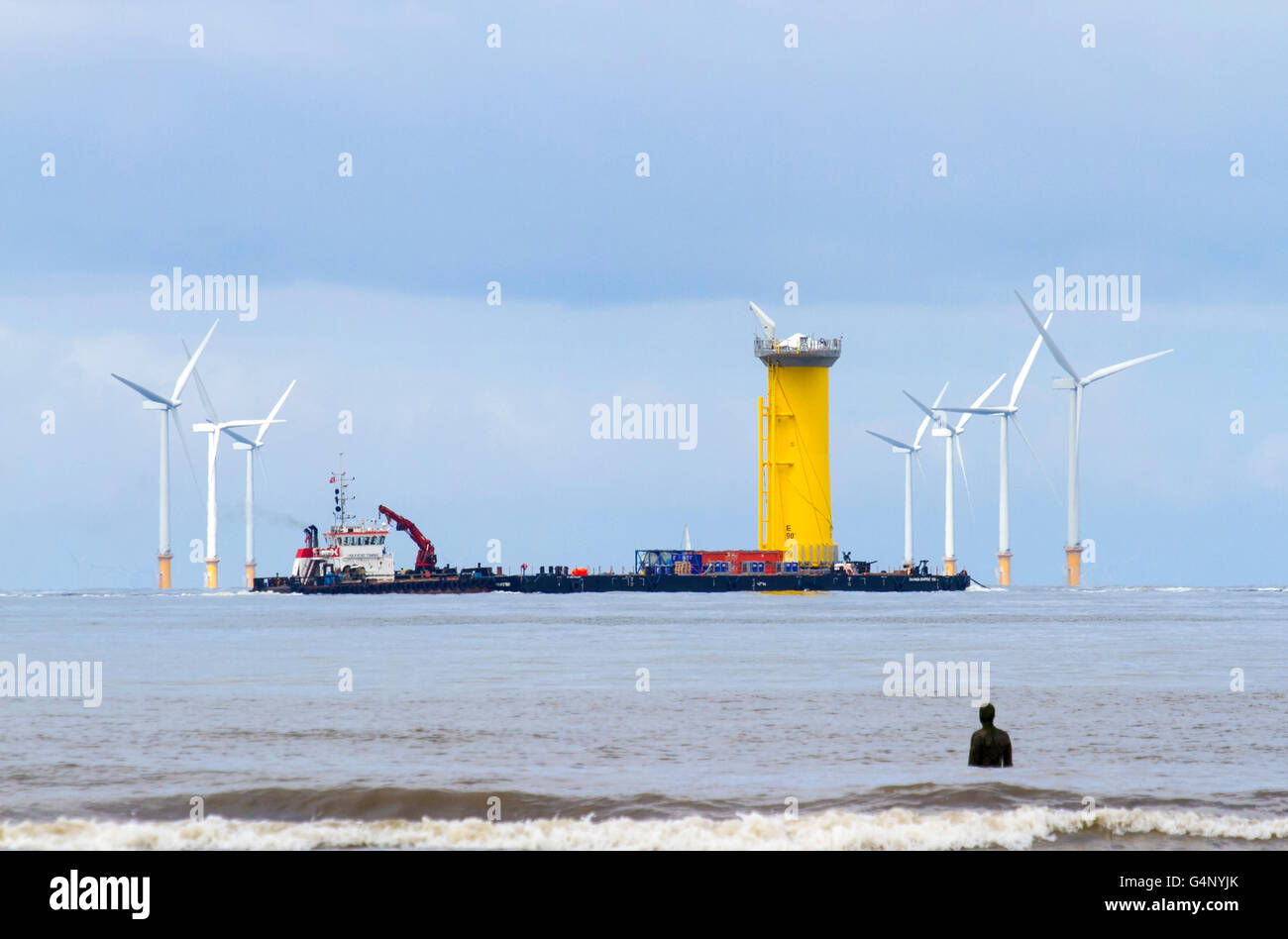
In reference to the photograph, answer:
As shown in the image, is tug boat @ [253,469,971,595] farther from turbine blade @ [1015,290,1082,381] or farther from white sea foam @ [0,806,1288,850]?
white sea foam @ [0,806,1288,850]

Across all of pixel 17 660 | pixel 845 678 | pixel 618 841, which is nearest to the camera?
pixel 618 841

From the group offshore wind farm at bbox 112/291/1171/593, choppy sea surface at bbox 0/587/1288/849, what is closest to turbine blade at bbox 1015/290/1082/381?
offshore wind farm at bbox 112/291/1171/593

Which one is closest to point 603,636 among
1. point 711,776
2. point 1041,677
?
point 1041,677

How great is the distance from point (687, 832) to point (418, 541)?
160479 millimetres

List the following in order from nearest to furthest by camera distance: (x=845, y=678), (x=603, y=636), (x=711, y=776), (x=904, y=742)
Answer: (x=711, y=776), (x=904, y=742), (x=845, y=678), (x=603, y=636)

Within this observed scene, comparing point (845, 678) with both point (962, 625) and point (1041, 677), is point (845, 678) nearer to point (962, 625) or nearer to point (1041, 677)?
point (1041, 677)

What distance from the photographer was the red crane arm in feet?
598

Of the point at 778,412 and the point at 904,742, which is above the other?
the point at 778,412

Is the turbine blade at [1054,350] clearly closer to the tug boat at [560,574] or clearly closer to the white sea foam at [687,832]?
the tug boat at [560,574]

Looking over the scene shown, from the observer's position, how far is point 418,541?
184 metres
